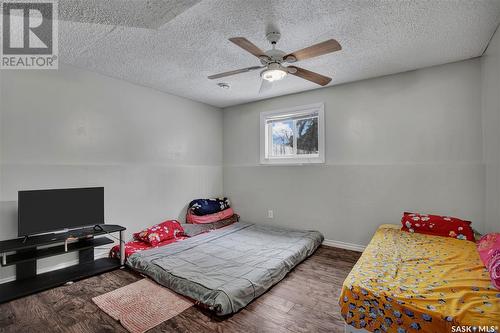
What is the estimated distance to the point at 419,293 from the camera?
1376 mm

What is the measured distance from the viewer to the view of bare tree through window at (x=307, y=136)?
3.73 m

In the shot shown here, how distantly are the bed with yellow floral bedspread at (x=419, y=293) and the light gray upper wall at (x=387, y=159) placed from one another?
0.95 meters

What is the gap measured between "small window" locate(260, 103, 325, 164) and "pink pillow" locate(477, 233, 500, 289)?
1.98 metres

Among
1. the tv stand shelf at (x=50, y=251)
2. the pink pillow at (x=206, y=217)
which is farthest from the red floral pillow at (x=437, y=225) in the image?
the tv stand shelf at (x=50, y=251)

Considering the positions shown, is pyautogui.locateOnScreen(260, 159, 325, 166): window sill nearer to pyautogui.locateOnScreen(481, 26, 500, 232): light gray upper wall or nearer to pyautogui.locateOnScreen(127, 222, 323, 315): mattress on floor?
pyautogui.locateOnScreen(127, 222, 323, 315): mattress on floor

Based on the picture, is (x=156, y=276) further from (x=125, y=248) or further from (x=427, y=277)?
(x=427, y=277)

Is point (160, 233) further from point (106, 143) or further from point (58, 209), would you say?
point (106, 143)

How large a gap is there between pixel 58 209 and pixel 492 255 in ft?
13.0

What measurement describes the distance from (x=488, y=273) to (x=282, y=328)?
1.53 metres

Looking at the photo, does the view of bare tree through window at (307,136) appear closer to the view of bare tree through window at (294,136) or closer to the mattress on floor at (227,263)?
the view of bare tree through window at (294,136)

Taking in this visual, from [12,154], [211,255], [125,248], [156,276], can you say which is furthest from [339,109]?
[12,154]

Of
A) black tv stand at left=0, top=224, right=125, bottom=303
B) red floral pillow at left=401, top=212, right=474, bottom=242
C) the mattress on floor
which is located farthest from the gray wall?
red floral pillow at left=401, top=212, right=474, bottom=242

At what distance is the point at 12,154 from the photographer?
2.32 metres

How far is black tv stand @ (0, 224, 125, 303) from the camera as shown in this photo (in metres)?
2.08
